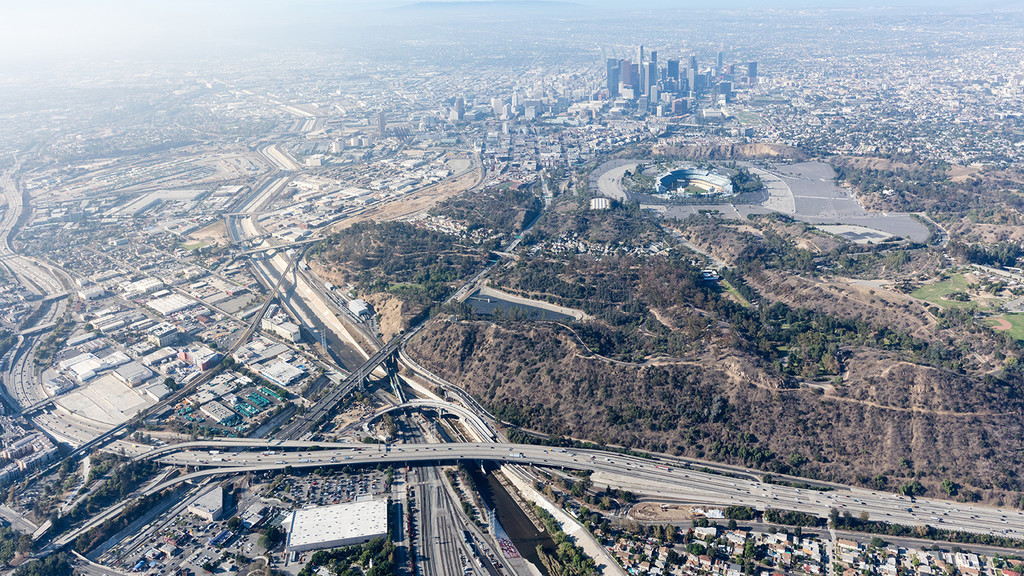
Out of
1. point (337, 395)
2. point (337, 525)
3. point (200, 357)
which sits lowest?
point (337, 525)

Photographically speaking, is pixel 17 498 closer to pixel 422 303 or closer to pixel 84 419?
pixel 84 419

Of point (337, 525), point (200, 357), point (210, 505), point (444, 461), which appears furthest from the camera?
point (200, 357)

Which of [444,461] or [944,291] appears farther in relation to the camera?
[944,291]

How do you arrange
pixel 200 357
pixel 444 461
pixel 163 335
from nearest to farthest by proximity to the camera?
pixel 444 461, pixel 200 357, pixel 163 335

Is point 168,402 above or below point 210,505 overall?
above

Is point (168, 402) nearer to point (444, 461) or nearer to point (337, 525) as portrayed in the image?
point (337, 525)

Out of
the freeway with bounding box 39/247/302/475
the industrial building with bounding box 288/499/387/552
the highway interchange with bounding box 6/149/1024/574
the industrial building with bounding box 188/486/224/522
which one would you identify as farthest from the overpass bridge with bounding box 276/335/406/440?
the freeway with bounding box 39/247/302/475

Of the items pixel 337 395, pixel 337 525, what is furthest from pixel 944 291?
pixel 337 525
